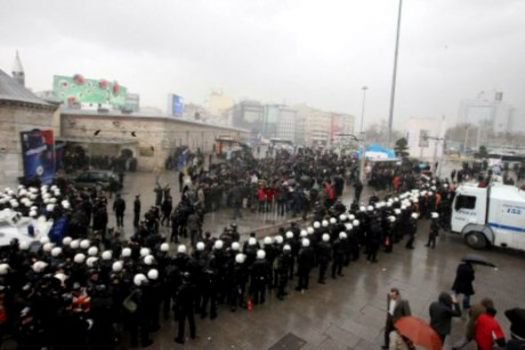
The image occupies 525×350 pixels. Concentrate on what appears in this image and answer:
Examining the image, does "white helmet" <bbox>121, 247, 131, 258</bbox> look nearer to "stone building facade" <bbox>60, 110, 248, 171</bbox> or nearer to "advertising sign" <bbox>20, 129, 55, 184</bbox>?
"advertising sign" <bbox>20, 129, 55, 184</bbox>

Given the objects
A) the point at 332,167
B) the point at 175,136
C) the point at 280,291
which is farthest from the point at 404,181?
the point at 175,136

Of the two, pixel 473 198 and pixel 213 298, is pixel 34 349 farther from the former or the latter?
pixel 473 198

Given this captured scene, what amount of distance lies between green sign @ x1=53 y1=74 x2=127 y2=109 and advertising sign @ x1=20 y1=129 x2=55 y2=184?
86.6 feet

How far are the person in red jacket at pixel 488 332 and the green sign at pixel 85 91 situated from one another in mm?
49863

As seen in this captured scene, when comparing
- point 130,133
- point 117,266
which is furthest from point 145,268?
point 130,133

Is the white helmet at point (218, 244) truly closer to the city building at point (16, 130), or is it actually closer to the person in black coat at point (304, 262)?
the person in black coat at point (304, 262)

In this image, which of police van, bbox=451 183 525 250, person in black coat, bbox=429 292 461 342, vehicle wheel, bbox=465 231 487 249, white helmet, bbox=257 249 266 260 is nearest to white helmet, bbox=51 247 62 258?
white helmet, bbox=257 249 266 260

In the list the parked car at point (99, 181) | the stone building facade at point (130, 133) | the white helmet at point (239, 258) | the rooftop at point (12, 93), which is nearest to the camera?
the white helmet at point (239, 258)

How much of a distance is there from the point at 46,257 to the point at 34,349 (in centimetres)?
263

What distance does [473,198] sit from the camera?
546 inches

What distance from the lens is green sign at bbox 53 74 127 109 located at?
47.2 metres

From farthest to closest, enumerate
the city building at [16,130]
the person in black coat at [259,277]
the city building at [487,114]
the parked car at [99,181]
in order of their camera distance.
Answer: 1. the city building at [487,114]
2. the parked car at [99,181]
3. the city building at [16,130]
4. the person in black coat at [259,277]

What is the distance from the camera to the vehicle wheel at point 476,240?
13.7m

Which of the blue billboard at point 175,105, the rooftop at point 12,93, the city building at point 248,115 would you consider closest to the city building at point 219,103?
the city building at point 248,115
